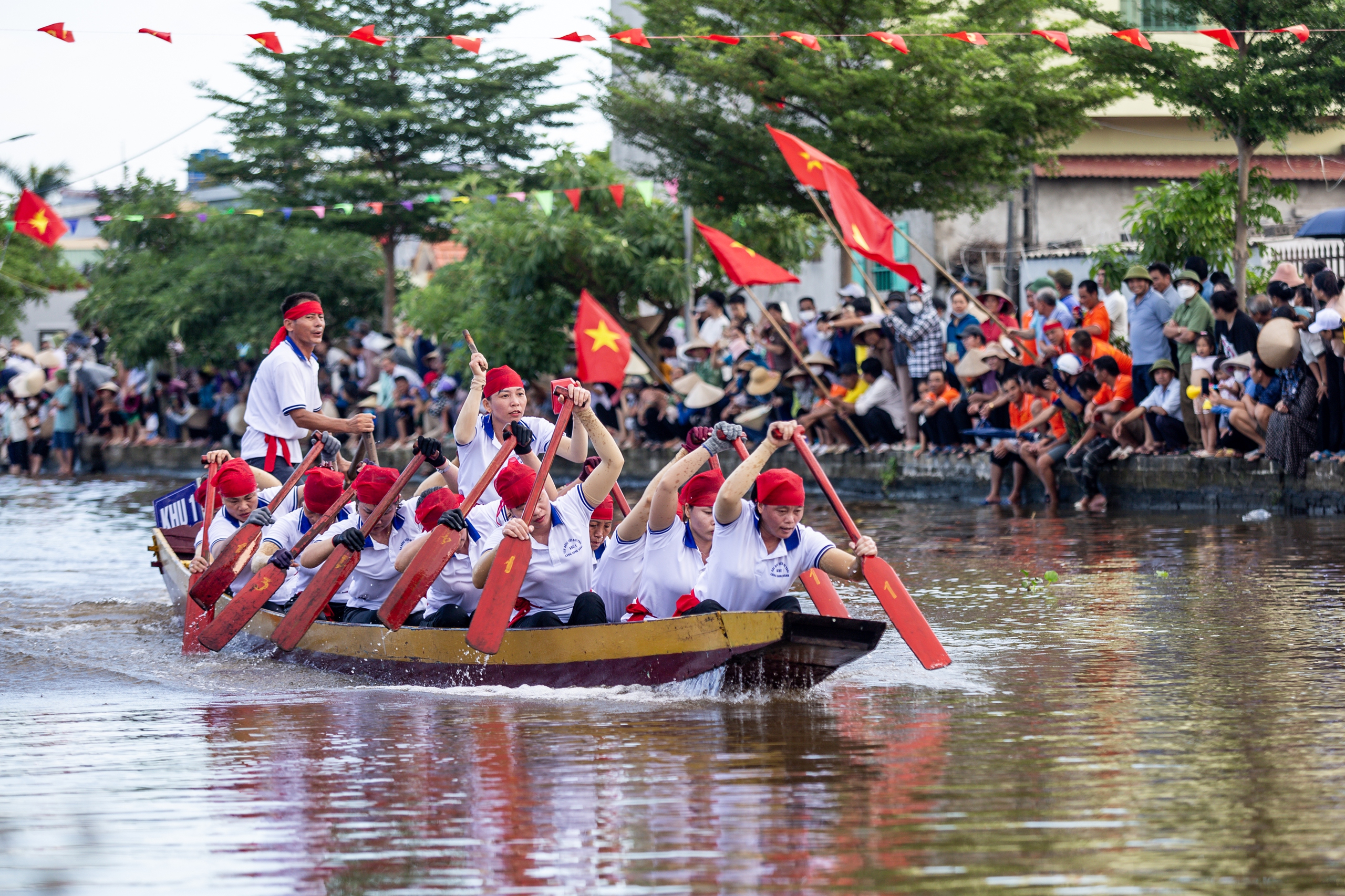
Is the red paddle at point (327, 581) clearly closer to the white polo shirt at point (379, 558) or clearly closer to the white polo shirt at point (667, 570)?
the white polo shirt at point (379, 558)

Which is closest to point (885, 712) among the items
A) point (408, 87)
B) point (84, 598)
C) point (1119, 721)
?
point (1119, 721)

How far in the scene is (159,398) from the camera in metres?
27.6

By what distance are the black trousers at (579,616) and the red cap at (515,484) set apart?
1.60 ft

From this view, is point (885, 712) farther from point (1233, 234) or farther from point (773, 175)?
point (773, 175)

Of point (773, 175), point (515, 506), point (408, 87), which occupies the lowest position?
point (515, 506)

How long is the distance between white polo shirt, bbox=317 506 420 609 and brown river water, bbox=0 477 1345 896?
0.49 meters

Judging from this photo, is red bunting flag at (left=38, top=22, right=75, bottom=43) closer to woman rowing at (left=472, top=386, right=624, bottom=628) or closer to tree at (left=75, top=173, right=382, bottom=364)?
woman rowing at (left=472, top=386, right=624, bottom=628)

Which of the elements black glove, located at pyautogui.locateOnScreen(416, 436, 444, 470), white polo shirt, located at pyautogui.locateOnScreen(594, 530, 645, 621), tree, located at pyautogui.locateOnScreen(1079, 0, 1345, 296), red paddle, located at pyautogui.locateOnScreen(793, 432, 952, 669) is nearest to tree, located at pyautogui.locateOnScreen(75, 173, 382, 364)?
tree, located at pyautogui.locateOnScreen(1079, 0, 1345, 296)

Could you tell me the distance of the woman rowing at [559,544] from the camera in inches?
288

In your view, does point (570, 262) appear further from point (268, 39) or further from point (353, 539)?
point (353, 539)

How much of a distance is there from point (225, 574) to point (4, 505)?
507 inches

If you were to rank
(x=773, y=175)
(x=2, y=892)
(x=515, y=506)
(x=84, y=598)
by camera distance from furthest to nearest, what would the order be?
1. (x=773, y=175)
2. (x=84, y=598)
3. (x=515, y=506)
4. (x=2, y=892)

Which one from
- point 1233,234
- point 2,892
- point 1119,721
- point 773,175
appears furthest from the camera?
point 773,175

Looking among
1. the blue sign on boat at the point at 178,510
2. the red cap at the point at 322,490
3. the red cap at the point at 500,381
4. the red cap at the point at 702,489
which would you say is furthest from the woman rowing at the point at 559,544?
the blue sign on boat at the point at 178,510
